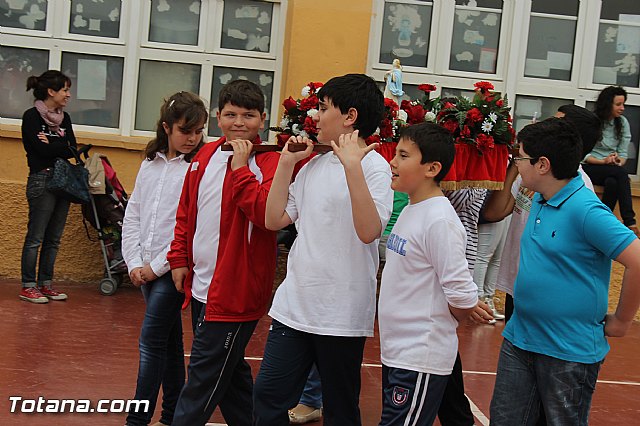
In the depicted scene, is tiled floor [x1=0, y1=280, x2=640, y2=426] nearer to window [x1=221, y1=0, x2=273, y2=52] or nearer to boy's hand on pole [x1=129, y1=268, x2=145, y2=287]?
boy's hand on pole [x1=129, y1=268, x2=145, y2=287]

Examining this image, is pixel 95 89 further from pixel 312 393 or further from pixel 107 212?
pixel 312 393

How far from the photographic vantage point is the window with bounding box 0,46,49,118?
8.88 metres

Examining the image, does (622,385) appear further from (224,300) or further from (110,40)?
(110,40)

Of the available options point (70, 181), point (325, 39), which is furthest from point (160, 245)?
point (325, 39)

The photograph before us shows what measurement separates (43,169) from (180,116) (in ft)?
11.4

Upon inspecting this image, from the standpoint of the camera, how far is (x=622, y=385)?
6.59m

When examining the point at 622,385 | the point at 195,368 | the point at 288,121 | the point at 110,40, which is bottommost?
the point at 622,385

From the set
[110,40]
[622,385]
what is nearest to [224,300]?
[622,385]

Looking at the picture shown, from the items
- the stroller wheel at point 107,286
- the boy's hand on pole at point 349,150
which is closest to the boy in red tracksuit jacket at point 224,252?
the boy's hand on pole at point 349,150

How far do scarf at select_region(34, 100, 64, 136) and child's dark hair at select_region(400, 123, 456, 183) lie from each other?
472 cm

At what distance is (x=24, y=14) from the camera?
883 centimetres

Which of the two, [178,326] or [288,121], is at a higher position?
[288,121]

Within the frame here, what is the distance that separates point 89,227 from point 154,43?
75.0 inches

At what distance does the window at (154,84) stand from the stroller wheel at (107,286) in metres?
1.66
